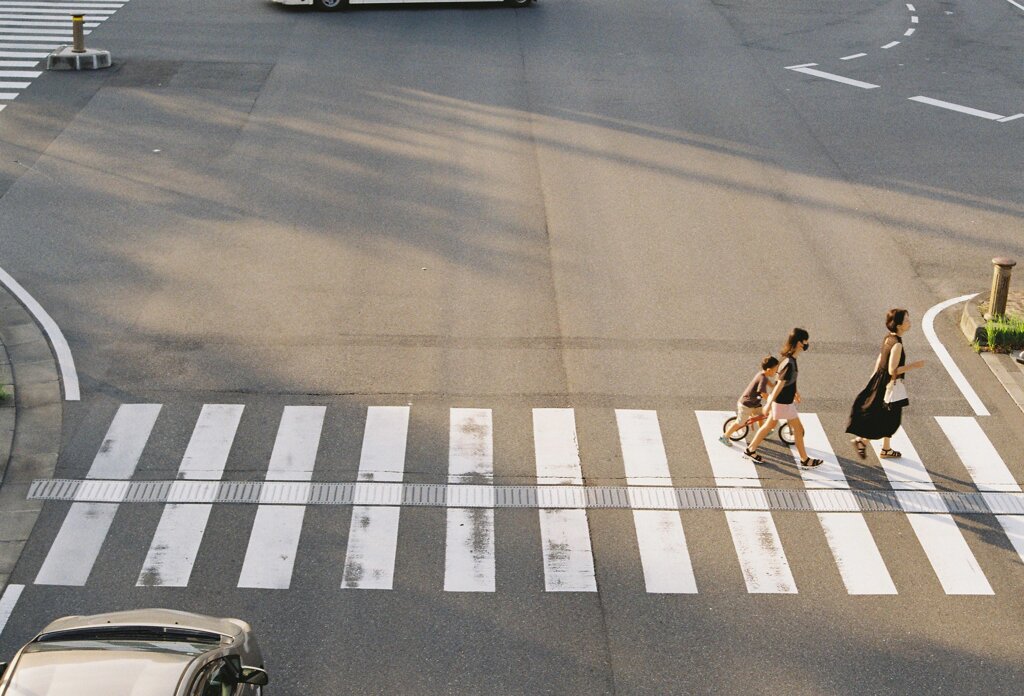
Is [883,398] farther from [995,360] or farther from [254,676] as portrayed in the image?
[254,676]

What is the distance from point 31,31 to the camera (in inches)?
1083

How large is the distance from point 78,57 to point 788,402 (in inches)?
727

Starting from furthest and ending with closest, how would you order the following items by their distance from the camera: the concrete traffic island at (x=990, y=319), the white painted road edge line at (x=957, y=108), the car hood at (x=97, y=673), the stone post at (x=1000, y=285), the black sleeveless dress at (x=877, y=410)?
the white painted road edge line at (x=957, y=108) → the stone post at (x=1000, y=285) → the concrete traffic island at (x=990, y=319) → the black sleeveless dress at (x=877, y=410) → the car hood at (x=97, y=673)

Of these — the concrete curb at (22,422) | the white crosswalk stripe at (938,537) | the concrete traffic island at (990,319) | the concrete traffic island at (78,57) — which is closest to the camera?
the white crosswalk stripe at (938,537)

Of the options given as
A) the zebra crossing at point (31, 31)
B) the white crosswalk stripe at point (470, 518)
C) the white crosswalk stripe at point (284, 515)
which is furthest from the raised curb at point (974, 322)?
the zebra crossing at point (31, 31)

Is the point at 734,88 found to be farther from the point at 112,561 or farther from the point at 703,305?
the point at 112,561

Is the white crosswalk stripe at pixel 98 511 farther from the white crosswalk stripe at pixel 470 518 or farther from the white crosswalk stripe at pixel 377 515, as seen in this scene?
the white crosswalk stripe at pixel 470 518

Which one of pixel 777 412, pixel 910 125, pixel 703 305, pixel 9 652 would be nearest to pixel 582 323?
pixel 703 305

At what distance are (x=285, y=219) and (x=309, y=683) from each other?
9738mm

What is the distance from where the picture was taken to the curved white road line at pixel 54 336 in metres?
13.1

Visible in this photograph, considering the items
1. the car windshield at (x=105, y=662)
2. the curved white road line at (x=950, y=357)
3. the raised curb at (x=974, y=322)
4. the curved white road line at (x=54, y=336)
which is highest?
the car windshield at (x=105, y=662)

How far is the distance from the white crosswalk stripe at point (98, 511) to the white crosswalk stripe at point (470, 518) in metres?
3.27

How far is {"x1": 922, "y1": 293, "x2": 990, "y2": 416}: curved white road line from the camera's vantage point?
13.4 meters

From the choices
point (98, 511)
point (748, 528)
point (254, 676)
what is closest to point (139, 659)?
point (254, 676)
